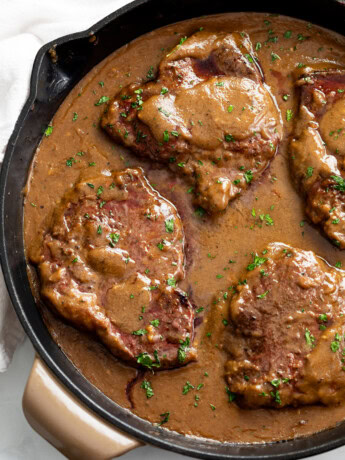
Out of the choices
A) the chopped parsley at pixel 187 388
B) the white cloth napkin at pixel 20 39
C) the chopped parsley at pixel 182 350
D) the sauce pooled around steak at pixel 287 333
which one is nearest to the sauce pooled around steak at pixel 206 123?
the sauce pooled around steak at pixel 287 333

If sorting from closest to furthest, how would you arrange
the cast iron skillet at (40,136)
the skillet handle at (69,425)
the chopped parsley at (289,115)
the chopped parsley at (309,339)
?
the skillet handle at (69,425) → the cast iron skillet at (40,136) → the chopped parsley at (309,339) → the chopped parsley at (289,115)

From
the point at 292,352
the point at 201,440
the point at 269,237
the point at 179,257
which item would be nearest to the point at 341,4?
the point at 269,237

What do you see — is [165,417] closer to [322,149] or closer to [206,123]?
[206,123]

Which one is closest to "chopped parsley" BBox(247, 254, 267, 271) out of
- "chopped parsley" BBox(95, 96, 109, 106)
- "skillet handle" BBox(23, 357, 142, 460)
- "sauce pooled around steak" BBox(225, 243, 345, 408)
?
"sauce pooled around steak" BBox(225, 243, 345, 408)

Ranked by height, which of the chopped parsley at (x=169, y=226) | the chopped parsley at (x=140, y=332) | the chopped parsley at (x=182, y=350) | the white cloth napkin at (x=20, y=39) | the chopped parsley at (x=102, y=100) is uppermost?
the white cloth napkin at (x=20, y=39)

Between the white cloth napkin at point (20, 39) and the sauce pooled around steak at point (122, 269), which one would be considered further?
the white cloth napkin at point (20, 39)

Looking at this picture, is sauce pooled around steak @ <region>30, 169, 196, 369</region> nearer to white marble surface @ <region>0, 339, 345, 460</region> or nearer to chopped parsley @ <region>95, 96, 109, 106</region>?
chopped parsley @ <region>95, 96, 109, 106</region>

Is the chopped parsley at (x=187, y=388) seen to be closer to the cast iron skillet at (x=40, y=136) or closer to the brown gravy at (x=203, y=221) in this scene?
the brown gravy at (x=203, y=221)
